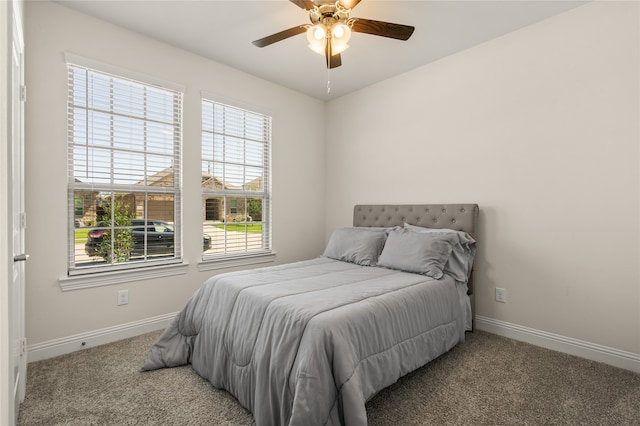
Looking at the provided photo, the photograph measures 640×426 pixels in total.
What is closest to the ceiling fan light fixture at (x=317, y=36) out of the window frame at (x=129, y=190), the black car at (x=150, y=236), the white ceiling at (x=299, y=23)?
the white ceiling at (x=299, y=23)

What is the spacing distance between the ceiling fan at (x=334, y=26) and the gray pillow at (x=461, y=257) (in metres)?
1.68

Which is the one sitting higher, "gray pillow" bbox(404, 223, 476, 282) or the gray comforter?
"gray pillow" bbox(404, 223, 476, 282)

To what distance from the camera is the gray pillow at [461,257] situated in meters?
2.75

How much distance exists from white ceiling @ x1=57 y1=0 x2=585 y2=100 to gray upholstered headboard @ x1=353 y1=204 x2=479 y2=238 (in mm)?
1550

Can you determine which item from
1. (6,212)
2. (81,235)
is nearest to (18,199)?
(81,235)

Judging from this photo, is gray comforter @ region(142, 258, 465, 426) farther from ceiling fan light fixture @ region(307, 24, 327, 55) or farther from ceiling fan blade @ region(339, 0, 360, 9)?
ceiling fan blade @ region(339, 0, 360, 9)

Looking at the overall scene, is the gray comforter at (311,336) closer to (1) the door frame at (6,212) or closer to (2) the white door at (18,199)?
(2) the white door at (18,199)

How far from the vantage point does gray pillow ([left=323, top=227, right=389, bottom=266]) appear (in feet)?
10.2

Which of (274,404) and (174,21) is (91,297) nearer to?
(274,404)

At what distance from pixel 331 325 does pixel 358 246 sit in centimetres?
162

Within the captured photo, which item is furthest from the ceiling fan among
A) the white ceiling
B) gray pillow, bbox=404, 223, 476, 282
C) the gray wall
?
gray pillow, bbox=404, 223, 476, 282

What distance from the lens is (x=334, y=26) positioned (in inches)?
85.2

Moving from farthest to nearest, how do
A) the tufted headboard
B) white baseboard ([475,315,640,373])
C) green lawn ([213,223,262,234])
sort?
green lawn ([213,223,262,234]), the tufted headboard, white baseboard ([475,315,640,373])

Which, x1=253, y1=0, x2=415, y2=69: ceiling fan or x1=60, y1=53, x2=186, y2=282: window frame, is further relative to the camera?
x1=60, y1=53, x2=186, y2=282: window frame
